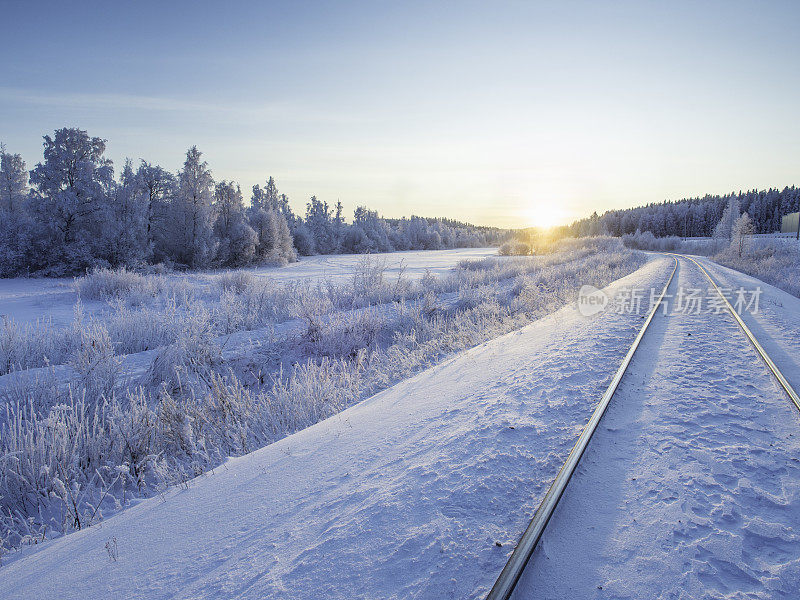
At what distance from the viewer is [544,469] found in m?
3.02

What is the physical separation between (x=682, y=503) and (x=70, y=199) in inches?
1176

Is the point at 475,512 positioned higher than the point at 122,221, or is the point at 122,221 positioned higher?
the point at 122,221

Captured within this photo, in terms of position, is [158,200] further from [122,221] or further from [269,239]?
[269,239]

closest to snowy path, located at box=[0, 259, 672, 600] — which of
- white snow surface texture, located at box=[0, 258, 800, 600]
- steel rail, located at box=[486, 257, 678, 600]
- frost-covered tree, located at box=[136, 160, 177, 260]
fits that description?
white snow surface texture, located at box=[0, 258, 800, 600]

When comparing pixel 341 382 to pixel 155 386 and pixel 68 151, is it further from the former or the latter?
pixel 68 151

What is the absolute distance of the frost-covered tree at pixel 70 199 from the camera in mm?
21766

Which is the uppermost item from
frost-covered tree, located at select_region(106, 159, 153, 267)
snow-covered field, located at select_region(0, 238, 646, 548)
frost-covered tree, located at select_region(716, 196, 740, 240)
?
frost-covered tree, located at select_region(716, 196, 740, 240)

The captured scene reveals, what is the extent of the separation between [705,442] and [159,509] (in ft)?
15.3

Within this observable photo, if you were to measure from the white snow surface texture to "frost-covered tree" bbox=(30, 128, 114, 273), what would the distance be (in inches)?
1020

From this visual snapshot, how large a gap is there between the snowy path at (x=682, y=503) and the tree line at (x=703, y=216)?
98.7m

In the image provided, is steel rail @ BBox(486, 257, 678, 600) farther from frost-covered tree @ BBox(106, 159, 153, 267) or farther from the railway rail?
frost-covered tree @ BBox(106, 159, 153, 267)

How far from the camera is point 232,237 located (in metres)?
35.7

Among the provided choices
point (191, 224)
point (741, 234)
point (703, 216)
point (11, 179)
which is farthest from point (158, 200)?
point (703, 216)

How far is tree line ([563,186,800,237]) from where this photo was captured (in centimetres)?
9550
